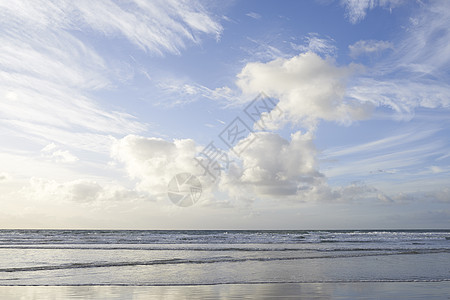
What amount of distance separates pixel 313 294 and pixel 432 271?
29.8 feet

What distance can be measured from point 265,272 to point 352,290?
529 centimetres

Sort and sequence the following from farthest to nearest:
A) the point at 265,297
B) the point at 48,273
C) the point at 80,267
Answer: the point at 80,267, the point at 48,273, the point at 265,297

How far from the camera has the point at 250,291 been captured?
1197 cm

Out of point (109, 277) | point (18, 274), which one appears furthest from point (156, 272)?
point (18, 274)

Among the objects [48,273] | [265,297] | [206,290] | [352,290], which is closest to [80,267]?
[48,273]

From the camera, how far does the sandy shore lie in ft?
36.8

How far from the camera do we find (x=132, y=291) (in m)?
12.3

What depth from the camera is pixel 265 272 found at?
16.6 meters

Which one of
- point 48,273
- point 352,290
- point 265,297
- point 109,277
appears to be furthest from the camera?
point 48,273

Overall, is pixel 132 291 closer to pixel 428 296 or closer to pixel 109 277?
pixel 109 277

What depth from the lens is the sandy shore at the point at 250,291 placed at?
11.2 m

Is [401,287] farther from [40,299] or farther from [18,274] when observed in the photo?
[18,274]

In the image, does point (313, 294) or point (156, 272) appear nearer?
point (313, 294)

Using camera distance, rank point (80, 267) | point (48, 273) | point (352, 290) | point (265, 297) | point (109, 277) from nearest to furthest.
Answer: point (265, 297) → point (352, 290) → point (109, 277) → point (48, 273) → point (80, 267)
